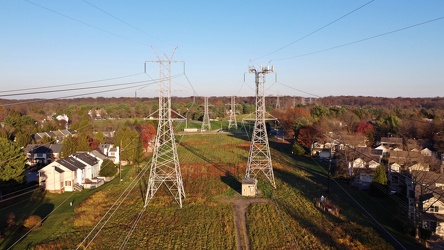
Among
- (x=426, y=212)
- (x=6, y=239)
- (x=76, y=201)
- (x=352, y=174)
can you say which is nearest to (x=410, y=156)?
(x=352, y=174)

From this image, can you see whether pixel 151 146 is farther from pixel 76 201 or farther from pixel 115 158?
pixel 76 201

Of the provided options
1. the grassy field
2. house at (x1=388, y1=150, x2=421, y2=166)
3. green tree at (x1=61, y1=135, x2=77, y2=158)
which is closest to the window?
the grassy field

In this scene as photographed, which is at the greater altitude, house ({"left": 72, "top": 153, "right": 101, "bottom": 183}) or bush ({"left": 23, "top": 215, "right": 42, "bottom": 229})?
house ({"left": 72, "top": 153, "right": 101, "bottom": 183})

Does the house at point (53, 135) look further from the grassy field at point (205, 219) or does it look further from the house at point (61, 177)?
the grassy field at point (205, 219)

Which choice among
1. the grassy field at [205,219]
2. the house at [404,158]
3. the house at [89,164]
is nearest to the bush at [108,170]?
the house at [89,164]

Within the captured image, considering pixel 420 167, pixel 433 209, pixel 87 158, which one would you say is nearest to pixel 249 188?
pixel 433 209

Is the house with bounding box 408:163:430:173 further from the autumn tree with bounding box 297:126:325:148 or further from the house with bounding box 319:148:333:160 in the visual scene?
the autumn tree with bounding box 297:126:325:148
